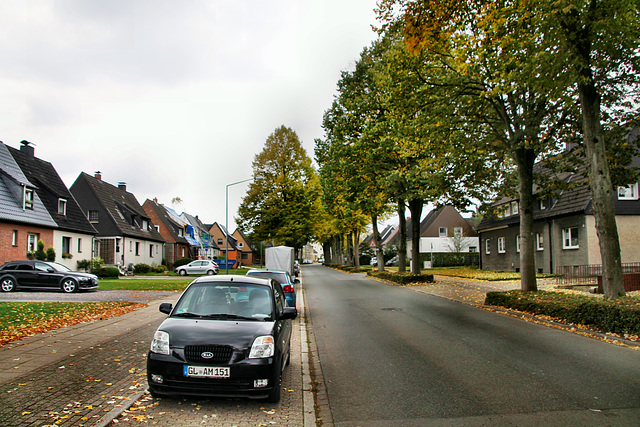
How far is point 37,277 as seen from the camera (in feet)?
70.8

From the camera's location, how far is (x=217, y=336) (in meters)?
5.59

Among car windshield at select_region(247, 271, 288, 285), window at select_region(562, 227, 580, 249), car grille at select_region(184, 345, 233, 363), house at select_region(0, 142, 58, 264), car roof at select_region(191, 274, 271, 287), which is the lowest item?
car grille at select_region(184, 345, 233, 363)

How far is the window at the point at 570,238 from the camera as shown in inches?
1141

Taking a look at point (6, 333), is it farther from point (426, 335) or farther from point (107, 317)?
point (426, 335)

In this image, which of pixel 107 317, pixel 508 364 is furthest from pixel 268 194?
pixel 508 364

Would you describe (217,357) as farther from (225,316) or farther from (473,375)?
(473,375)

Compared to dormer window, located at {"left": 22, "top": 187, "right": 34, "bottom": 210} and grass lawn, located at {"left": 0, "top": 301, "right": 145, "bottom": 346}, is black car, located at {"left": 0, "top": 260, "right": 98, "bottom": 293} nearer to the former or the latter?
grass lawn, located at {"left": 0, "top": 301, "right": 145, "bottom": 346}

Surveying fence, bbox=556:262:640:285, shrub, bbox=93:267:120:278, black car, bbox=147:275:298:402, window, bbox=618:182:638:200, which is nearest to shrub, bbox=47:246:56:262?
shrub, bbox=93:267:120:278

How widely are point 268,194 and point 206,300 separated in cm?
4138

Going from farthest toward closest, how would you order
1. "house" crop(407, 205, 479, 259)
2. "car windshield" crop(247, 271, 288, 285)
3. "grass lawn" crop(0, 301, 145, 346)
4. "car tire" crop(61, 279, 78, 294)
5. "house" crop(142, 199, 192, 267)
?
"house" crop(407, 205, 479, 259)
"house" crop(142, 199, 192, 267)
"car tire" crop(61, 279, 78, 294)
"car windshield" crop(247, 271, 288, 285)
"grass lawn" crop(0, 301, 145, 346)

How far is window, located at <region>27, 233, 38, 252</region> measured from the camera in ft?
92.8

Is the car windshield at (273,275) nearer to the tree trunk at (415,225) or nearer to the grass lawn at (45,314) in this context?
the grass lawn at (45,314)

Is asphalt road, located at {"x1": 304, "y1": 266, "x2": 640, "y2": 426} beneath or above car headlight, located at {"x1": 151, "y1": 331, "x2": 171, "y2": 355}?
beneath

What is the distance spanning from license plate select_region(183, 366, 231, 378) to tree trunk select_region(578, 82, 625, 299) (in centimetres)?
979
